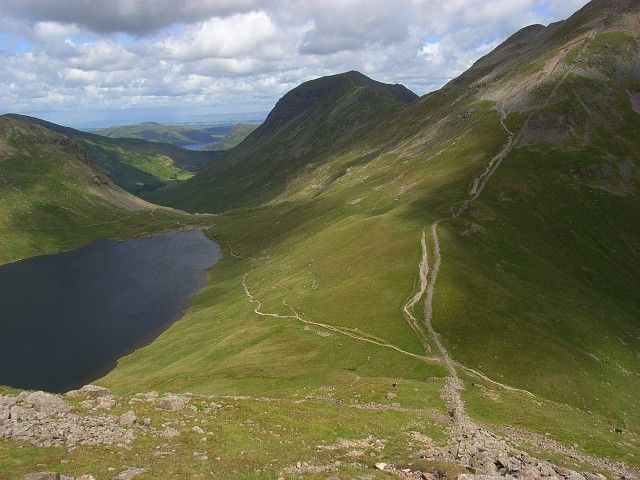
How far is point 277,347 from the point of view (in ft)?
270

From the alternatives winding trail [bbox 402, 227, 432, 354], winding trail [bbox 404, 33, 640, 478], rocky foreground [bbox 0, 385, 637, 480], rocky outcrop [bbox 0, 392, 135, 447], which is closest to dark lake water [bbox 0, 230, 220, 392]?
winding trail [bbox 402, 227, 432, 354]

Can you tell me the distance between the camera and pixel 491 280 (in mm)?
90688

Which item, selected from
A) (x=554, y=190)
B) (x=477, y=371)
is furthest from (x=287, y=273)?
(x=554, y=190)

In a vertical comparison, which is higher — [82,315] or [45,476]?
[45,476]

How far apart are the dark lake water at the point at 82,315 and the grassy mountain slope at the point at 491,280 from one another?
35.0 ft

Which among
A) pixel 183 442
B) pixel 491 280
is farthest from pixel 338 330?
pixel 183 442

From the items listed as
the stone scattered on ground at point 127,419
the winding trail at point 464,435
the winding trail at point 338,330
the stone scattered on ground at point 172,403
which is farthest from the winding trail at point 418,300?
the stone scattered on ground at point 127,419

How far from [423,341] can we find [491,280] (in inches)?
886

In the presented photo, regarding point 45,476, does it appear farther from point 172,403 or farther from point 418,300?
point 418,300

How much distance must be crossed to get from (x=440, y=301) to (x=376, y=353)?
17.7 meters

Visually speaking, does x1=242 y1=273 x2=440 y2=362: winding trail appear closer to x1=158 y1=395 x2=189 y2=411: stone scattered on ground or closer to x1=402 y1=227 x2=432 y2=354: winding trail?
x1=402 y1=227 x2=432 y2=354: winding trail

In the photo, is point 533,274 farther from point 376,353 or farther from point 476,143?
point 476,143

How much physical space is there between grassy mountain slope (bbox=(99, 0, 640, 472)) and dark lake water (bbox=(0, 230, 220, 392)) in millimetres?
10679

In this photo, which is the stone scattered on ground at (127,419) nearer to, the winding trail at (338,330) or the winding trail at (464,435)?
the winding trail at (464,435)
